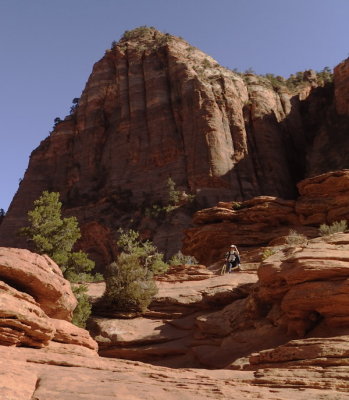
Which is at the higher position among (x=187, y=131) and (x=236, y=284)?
(x=187, y=131)

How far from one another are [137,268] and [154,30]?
58479 mm

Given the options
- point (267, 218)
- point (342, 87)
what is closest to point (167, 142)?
point (342, 87)

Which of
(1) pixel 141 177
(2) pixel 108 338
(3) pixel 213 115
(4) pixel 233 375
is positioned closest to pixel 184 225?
(1) pixel 141 177

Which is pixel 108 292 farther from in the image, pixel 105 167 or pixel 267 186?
pixel 105 167

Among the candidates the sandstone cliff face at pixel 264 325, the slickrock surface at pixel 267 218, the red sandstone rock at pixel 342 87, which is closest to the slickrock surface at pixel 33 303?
the sandstone cliff face at pixel 264 325

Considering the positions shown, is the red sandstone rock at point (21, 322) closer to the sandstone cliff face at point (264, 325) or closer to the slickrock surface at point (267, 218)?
the sandstone cliff face at point (264, 325)

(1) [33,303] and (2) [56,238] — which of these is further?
(2) [56,238]

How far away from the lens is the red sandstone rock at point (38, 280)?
459 inches

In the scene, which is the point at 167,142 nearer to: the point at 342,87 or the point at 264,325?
the point at 342,87

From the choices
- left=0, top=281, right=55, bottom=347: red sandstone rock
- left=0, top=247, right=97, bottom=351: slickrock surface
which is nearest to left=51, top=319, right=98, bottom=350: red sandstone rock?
left=0, top=247, right=97, bottom=351: slickrock surface

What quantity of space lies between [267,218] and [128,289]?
1528cm

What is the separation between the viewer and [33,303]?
36.9ft

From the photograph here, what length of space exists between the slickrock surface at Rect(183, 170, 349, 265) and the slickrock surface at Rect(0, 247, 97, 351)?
20.4m

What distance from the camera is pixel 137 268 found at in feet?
75.8
